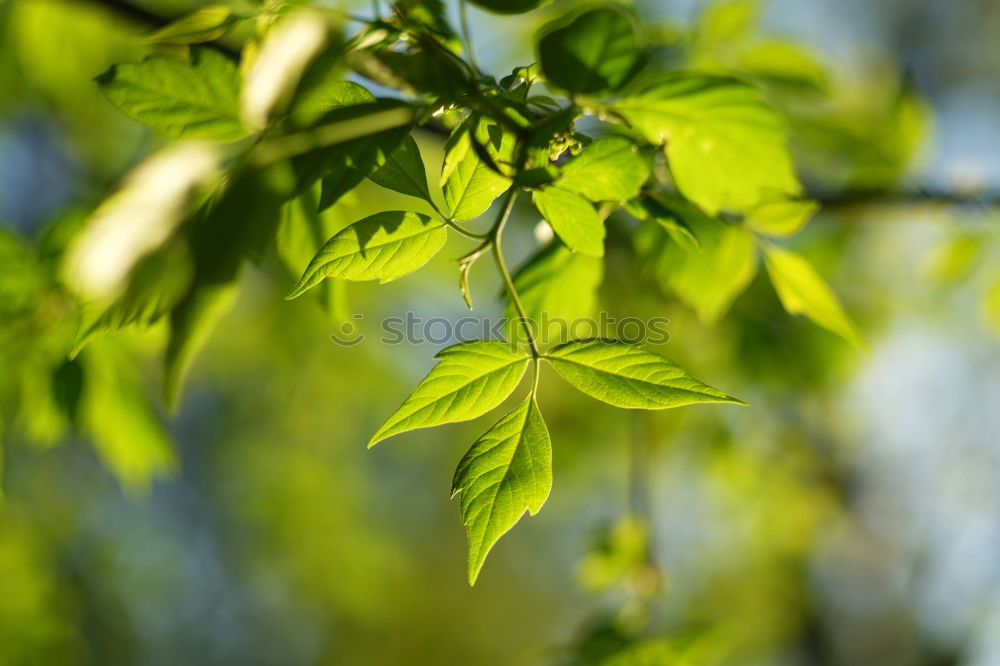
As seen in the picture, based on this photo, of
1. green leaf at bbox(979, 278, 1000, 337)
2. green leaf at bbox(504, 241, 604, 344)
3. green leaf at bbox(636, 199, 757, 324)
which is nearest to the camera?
green leaf at bbox(504, 241, 604, 344)

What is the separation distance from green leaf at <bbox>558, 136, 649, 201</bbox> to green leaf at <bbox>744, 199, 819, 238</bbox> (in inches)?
15.1

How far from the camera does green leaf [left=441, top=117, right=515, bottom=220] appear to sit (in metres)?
0.50

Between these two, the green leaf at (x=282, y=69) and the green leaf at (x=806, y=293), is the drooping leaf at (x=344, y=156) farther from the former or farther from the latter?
the green leaf at (x=806, y=293)

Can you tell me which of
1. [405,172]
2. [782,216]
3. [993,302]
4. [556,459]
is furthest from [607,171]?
[556,459]

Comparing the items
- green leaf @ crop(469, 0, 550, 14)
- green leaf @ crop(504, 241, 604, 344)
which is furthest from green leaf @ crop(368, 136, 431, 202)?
green leaf @ crop(504, 241, 604, 344)

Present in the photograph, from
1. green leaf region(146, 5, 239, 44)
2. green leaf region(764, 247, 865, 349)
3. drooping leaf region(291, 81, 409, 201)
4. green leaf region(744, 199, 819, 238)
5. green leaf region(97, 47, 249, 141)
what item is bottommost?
green leaf region(764, 247, 865, 349)

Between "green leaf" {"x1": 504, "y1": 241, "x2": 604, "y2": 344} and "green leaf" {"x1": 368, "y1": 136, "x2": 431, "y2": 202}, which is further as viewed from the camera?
"green leaf" {"x1": 504, "y1": 241, "x2": 604, "y2": 344}

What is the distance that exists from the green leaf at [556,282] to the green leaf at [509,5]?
0.82 ft

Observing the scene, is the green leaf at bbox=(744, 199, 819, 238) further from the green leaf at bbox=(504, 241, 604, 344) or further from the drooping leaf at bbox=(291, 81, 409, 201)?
the drooping leaf at bbox=(291, 81, 409, 201)

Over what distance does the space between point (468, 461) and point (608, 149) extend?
0.25 meters

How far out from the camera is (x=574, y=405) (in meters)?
2.85

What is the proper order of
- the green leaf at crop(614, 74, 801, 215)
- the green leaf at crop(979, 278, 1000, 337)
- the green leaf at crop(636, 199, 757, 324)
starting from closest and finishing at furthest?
the green leaf at crop(614, 74, 801, 215) < the green leaf at crop(636, 199, 757, 324) < the green leaf at crop(979, 278, 1000, 337)

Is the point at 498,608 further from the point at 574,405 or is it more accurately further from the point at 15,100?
the point at 15,100

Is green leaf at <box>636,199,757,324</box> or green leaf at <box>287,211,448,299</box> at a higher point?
green leaf at <box>287,211,448,299</box>
